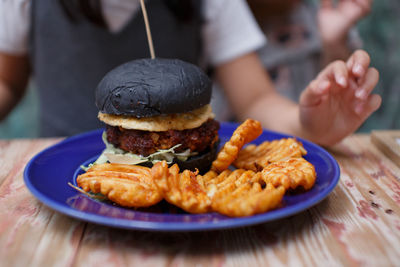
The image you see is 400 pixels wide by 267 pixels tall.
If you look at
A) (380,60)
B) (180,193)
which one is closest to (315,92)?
(180,193)

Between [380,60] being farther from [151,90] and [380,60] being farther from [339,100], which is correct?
[151,90]

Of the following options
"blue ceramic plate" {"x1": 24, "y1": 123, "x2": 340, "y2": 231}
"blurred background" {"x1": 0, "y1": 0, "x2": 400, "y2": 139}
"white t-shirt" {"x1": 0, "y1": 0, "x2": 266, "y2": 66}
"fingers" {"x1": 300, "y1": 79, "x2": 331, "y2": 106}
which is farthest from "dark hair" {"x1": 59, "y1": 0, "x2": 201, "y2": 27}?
"blurred background" {"x1": 0, "y1": 0, "x2": 400, "y2": 139}

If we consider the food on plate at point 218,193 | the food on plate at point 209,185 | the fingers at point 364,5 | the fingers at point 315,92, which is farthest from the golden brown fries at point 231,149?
the fingers at point 364,5

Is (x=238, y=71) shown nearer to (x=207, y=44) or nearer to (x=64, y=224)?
(x=207, y=44)

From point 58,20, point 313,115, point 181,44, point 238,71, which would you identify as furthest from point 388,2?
point 58,20

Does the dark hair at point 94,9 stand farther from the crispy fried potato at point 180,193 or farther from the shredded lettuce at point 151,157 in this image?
the crispy fried potato at point 180,193
